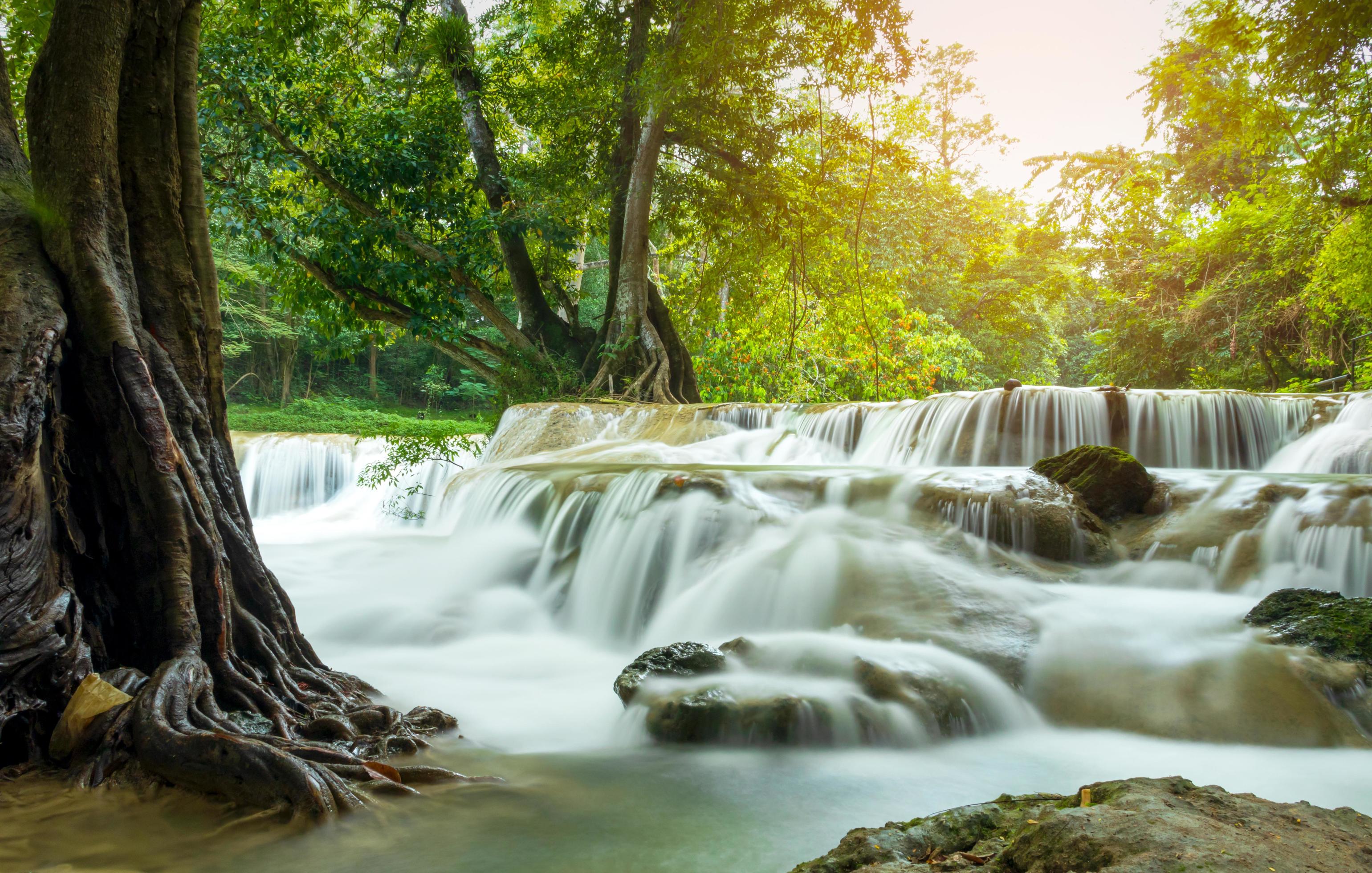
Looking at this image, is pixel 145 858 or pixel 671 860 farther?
pixel 671 860

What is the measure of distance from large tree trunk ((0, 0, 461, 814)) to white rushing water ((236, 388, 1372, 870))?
84 centimetres

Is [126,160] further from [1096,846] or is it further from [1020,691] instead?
[1020,691]

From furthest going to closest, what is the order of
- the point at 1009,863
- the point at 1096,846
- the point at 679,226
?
1. the point at 679,226
2. the point at 1009,863
3. the point at 1096,846

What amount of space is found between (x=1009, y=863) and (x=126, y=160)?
391cm

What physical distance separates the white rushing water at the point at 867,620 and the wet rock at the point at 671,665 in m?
0.09

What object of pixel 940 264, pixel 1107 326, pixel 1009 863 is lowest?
pixel 1009 863

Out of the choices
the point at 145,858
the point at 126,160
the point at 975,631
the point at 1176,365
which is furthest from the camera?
the point at 1176,365

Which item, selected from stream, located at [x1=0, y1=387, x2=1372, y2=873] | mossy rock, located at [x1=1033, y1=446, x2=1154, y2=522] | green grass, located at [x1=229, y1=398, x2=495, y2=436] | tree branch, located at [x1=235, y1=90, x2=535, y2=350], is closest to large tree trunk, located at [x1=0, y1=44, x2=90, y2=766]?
stream, located at [x1=0, y1=387, x2=1372, y2=873]

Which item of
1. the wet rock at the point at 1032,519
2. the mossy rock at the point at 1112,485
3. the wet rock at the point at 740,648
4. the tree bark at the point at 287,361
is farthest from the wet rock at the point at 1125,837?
the tree bark at the point at 287,361

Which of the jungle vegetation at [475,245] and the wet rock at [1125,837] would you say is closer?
the wet rock at [1125,837]

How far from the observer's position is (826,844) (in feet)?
7.91

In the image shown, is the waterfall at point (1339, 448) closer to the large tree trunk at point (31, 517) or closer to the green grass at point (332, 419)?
the large tree trunk at point (31, 517)

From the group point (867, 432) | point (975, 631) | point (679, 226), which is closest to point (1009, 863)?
point (975, 631)

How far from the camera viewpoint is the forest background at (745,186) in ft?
31.6
